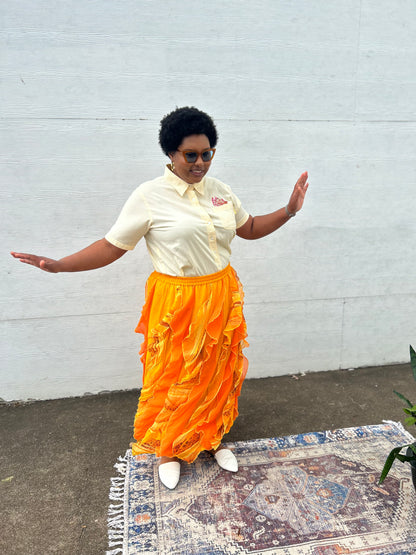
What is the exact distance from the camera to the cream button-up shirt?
73.3 inches

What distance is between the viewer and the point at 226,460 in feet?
7.39

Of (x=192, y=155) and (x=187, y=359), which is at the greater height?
(x=192, y=155)

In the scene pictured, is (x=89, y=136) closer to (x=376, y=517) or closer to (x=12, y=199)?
(x=12, y=199)

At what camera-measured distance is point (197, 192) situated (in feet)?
6.41

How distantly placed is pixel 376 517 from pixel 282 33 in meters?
2.86

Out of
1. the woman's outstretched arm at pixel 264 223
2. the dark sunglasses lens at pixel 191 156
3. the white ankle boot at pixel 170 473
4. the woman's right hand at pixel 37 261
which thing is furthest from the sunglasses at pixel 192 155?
the white ankle boot at pixel 170 473

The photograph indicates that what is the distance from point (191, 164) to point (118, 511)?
168cm

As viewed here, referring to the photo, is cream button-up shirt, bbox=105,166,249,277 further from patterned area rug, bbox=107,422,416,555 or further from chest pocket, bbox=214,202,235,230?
patterned area rug, bbox=107,422,416,555

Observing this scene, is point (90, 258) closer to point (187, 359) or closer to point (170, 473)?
point (187, 359)

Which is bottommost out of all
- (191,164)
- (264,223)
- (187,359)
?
(187,359)

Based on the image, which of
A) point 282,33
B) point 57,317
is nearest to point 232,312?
point 57,317

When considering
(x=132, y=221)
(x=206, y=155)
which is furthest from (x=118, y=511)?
(x=206, y=155)

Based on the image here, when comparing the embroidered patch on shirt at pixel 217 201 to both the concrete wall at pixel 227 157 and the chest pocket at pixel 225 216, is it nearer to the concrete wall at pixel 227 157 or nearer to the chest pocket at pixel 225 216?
the chest pocket at pixel 225 216

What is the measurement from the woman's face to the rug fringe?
1.59m
